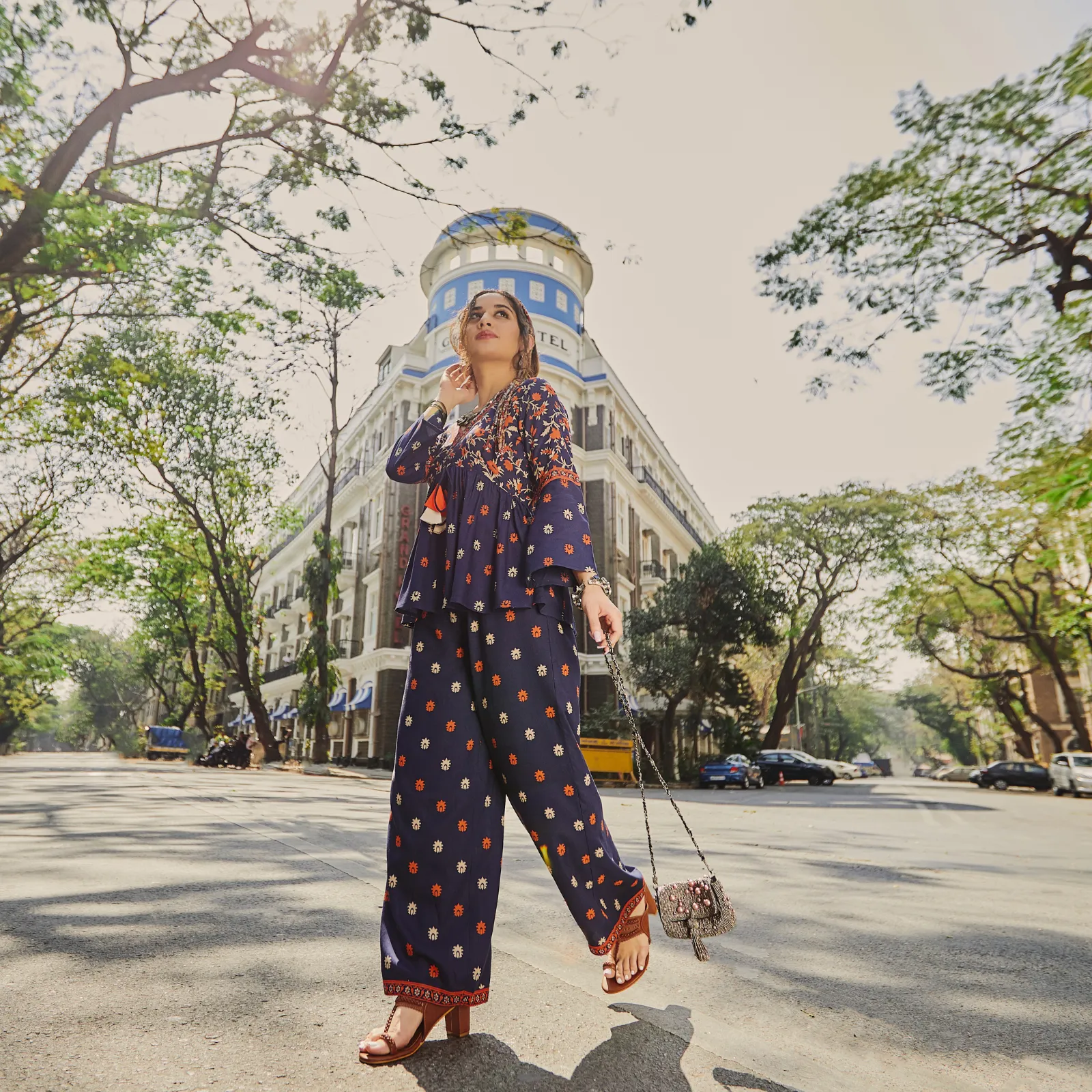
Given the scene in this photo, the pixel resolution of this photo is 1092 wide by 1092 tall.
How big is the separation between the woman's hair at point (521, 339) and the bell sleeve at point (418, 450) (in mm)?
305

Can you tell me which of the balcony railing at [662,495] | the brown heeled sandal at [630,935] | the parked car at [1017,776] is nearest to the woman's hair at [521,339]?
the brown heeled sandal at [630,935]

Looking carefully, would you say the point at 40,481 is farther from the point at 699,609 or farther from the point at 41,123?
the point at 699,609

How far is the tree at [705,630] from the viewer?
2439 cm

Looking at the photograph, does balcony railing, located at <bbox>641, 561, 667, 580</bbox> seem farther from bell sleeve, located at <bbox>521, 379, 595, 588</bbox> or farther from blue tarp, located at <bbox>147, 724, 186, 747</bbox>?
bell sleeve, located at <bbox>521, 379, 595, 588</bbox>

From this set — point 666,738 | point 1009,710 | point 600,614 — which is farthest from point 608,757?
point 1009,710

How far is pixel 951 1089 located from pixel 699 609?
77.8ft

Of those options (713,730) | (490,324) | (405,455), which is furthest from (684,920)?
(713,730)

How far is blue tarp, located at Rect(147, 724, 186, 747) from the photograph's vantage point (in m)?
34.8

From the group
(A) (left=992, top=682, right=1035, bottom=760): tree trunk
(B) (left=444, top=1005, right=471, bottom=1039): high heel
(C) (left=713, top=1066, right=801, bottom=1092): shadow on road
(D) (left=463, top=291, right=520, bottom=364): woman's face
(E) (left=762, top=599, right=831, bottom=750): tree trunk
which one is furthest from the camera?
(A) (left=992, top=682, right=1035, bottom=760): tree trunk

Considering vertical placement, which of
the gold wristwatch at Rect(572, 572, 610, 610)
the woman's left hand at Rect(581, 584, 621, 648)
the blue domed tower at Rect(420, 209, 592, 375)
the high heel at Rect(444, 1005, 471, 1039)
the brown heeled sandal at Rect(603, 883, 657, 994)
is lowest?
the high heel at Rect(444, 1005, 471, 1039)

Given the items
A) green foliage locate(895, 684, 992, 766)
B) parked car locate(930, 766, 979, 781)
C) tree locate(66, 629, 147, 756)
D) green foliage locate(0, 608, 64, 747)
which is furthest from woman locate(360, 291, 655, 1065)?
green foliage locate(895, 684, 992, 766)

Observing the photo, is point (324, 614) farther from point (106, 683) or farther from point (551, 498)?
point (106, 683)

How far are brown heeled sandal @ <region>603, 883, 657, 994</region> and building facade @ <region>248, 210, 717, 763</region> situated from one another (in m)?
24.0

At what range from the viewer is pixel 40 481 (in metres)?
23.7
